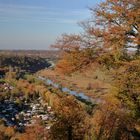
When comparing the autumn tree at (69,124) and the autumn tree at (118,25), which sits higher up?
the autumn tree at (118,25)

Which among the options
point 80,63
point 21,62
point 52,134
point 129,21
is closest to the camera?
point 129,21

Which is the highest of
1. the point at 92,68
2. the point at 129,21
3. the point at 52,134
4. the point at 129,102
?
the point at 129,21

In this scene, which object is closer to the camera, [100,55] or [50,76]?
[100,55]

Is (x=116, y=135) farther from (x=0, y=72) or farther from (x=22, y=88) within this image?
(x=0, y=72)

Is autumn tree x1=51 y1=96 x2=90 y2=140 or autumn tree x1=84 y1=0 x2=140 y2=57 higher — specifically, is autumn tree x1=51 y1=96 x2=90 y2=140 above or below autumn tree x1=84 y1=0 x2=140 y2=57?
below

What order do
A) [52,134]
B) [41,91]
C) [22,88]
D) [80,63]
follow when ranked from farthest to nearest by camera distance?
[22,88] < [41,91] < [52,134] < [80,63]

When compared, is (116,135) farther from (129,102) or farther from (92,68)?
(92,68)

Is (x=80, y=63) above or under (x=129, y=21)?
under

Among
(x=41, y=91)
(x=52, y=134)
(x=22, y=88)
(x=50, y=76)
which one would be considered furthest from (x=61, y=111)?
(x=50, y=76)

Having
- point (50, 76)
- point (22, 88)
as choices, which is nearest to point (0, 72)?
point (50, 76)
